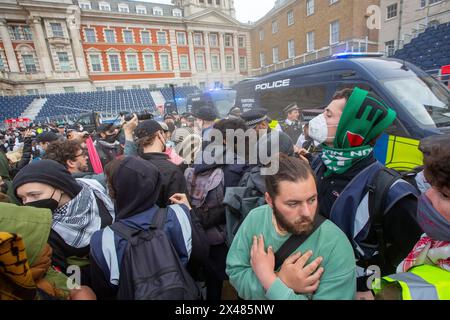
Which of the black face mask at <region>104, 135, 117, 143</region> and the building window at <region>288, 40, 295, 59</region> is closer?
the black face mask at <region>104, 135, 117, 143</region>

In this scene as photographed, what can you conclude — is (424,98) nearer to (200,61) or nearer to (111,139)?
(111,139)

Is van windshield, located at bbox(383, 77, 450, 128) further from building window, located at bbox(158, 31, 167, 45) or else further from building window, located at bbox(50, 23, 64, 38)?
building window, located at bbox(50, 23, 64, 38)

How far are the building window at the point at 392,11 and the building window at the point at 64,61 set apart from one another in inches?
1413

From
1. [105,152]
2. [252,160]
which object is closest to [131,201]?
[252,160]

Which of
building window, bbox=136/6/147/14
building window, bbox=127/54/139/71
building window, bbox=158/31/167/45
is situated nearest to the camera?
building window, bbox=127/54/139/71

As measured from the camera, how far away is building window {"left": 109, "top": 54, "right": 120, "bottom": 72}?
3241 cm

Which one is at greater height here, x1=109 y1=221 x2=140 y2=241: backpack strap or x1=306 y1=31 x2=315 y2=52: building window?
x1=306 y1=31 x2=315 y2=52: building window

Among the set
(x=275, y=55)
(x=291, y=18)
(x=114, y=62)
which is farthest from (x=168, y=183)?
(x=114, y=62)

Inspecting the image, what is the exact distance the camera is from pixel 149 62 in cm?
3472

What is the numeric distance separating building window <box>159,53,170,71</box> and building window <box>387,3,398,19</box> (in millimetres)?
28738

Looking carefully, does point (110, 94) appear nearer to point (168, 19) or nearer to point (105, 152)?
point (168, 19)

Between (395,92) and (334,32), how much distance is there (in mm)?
21024

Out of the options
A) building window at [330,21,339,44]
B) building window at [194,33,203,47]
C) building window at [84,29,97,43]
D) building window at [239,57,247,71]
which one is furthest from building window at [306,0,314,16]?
building window at [84,29,97,43]

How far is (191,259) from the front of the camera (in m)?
1.60
